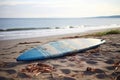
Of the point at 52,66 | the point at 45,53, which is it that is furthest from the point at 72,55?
the point at 52,66

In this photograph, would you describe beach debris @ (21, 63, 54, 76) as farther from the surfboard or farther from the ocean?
the ocean

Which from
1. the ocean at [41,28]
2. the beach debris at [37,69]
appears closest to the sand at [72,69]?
the beach debris at [37,69]

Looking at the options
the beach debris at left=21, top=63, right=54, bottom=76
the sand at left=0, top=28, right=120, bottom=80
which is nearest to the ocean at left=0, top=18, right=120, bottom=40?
the sand at left=0, top=28, right=120, bottom=80

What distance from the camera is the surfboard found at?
4.01 meters

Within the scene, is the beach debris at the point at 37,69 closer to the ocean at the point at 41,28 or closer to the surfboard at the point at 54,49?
the surfboard at the point at 54,49

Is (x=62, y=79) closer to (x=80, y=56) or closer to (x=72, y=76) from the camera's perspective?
(x=72, y=76)

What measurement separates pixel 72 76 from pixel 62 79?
0.75 feet

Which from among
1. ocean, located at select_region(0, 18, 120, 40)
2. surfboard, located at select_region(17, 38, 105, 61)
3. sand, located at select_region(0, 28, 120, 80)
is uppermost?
surfboard, located at select_region(17, 38, 105, 61)

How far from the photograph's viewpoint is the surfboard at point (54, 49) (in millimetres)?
4006

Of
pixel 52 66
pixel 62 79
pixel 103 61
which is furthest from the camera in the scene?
pixel 103 61

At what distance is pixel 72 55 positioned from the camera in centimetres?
468

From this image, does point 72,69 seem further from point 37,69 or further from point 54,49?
point 54,49

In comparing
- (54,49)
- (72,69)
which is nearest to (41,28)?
(54,49)

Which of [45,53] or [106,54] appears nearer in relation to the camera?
[45,53]
